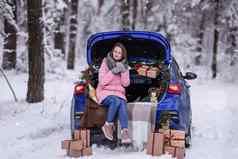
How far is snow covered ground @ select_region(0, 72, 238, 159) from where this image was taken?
30.8 ft

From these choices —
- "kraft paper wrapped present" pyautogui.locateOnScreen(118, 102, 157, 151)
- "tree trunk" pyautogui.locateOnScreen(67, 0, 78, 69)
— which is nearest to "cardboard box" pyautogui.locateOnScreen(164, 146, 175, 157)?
"kraft paper wrapped present" pyautogui.locateOnScreen(118, 102, 157, 151)

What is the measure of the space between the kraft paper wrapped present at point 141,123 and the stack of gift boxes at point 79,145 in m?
0.57

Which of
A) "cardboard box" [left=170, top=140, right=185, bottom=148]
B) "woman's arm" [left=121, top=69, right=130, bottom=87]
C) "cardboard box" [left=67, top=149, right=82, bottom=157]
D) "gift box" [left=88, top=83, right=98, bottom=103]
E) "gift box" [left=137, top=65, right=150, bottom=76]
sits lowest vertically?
"cardboard box" [left=67, top=149, right=82, bottom=157]

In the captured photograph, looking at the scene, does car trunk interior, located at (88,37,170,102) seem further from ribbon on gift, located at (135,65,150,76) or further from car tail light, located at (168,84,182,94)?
car tail light, located at (168,84,182,94)

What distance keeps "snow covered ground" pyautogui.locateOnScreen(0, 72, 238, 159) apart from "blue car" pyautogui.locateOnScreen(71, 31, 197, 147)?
2.18 feet

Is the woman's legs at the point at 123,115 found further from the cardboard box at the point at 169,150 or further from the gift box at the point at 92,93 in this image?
the cardboard box at the point at 169,150

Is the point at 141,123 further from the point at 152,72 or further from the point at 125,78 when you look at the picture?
the point at 152,72

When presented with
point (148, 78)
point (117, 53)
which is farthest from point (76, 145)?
point (148, 78)

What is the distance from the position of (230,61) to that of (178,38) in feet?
27.1

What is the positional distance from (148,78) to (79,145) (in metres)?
2.48

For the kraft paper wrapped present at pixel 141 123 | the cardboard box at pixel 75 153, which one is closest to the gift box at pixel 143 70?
the kraft paper wrapped present at pixel 141 123

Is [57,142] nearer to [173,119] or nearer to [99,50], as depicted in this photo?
[99,50]

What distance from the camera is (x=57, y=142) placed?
34.3 ft

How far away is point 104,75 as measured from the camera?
934cm
